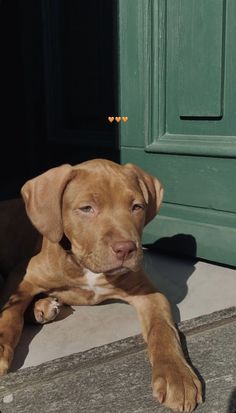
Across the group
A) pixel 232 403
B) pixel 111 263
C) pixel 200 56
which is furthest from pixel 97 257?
pixel 200 56

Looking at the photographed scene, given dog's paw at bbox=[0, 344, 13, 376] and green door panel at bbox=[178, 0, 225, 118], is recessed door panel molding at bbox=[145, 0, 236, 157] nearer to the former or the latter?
green door panel at bbox=[178, 0, 225, 118]

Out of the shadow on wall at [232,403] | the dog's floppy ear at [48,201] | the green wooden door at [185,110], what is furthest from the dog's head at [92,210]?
the green wooden door at [185,110]

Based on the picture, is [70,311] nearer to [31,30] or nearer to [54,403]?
[54,403]

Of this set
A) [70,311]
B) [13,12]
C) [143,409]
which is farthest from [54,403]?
[13,12]

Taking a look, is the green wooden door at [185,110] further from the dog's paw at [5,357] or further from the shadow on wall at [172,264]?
the dog's paw at [5,357]

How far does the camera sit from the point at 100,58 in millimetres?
4664

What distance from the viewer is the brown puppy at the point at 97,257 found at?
236 centimetres

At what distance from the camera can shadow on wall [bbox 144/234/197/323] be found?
11.3 ft

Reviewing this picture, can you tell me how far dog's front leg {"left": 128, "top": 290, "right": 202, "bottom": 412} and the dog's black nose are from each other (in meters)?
0.44

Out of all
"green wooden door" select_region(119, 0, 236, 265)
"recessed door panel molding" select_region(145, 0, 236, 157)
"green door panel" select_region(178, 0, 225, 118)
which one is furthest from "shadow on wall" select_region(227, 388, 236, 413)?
"green door panel" select_region(178, 0, 225, 118)

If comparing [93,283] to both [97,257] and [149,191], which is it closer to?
[97,257]

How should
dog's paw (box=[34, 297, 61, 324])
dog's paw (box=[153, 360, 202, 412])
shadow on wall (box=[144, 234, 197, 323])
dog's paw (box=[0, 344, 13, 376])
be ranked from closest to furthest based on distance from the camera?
dog's paw (box=[153, 360, 202, 412]) < dog's paw (box=[0, 344, 13, 376]) < dog's paw (box=[34, 297, 61, 324]) < shadow on wall (box=[144, 234, 197, 323])

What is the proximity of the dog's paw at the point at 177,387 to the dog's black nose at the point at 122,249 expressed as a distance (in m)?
0.53

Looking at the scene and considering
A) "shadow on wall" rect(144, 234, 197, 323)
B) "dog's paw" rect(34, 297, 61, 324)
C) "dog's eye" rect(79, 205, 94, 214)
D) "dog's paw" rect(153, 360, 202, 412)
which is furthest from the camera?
"shadow on wall" rect(144, 234, 197, 323)
